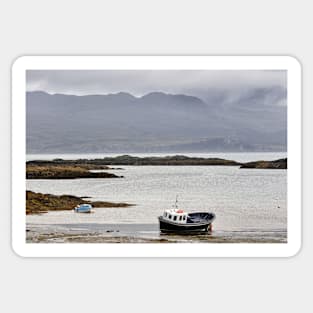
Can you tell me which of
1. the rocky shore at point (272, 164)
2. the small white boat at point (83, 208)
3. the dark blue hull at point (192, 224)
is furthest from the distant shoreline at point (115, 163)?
the dark blue hull at point (192, 224)

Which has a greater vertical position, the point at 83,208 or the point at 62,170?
the point at 62,170

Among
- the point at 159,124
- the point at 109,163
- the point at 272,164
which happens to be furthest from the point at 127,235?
the point at 272,164

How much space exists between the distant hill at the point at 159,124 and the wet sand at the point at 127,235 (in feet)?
1.12

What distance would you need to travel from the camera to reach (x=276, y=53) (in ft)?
11.2

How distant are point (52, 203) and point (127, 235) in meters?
0.36

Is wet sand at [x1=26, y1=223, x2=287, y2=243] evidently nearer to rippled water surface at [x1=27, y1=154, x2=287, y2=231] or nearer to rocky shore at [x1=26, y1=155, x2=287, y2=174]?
rippled water surface at [x1=27, y1=154, x2=287, y2=231]

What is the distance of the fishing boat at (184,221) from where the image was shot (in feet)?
11.1

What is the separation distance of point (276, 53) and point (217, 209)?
2.41 feet

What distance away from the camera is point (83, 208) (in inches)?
136

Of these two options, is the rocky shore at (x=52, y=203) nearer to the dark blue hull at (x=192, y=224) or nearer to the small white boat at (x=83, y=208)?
the small white boat at (x=83, y=208)

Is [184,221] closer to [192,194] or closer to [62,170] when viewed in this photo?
[192,194]

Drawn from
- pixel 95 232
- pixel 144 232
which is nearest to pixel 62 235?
pixel 95 232

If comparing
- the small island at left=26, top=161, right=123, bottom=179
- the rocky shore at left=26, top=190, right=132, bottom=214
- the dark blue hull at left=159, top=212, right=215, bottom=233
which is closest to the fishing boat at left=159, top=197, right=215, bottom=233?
the dark blue hull at left=159, top=212, right=215, bottom=233
